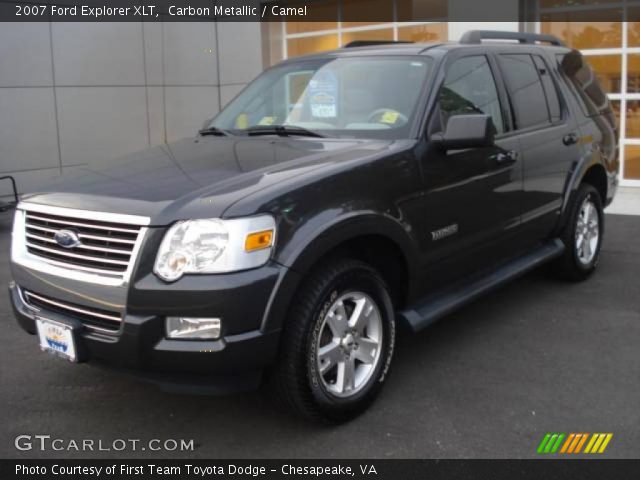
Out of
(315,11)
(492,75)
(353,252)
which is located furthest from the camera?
(315,11)

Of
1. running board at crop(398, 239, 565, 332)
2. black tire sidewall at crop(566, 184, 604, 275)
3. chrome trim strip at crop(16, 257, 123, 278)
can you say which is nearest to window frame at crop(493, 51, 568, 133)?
black tire sidewall at crop(566, 184, 604, 275)

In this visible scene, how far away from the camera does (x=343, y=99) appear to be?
4.37 m

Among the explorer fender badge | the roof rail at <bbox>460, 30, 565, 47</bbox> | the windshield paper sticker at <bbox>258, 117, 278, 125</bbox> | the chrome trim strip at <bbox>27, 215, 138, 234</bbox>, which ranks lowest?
the explorer fender badge

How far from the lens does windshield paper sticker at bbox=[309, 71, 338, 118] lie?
14.3 feet

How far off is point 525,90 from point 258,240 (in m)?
2.92

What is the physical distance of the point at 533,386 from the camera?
3.97 meters

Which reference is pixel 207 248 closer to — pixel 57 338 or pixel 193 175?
pixel 193 175

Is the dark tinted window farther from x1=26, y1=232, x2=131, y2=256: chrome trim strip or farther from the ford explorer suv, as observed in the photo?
x1=26, y1=232, x2=131, y2=256: chrome trim strip

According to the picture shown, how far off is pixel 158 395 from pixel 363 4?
37.1 ft

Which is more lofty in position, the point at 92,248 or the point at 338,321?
the point at 92,248

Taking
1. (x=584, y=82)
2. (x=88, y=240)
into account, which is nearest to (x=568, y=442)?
(x=88, y=240)

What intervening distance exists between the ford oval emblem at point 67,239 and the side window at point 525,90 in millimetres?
3095
